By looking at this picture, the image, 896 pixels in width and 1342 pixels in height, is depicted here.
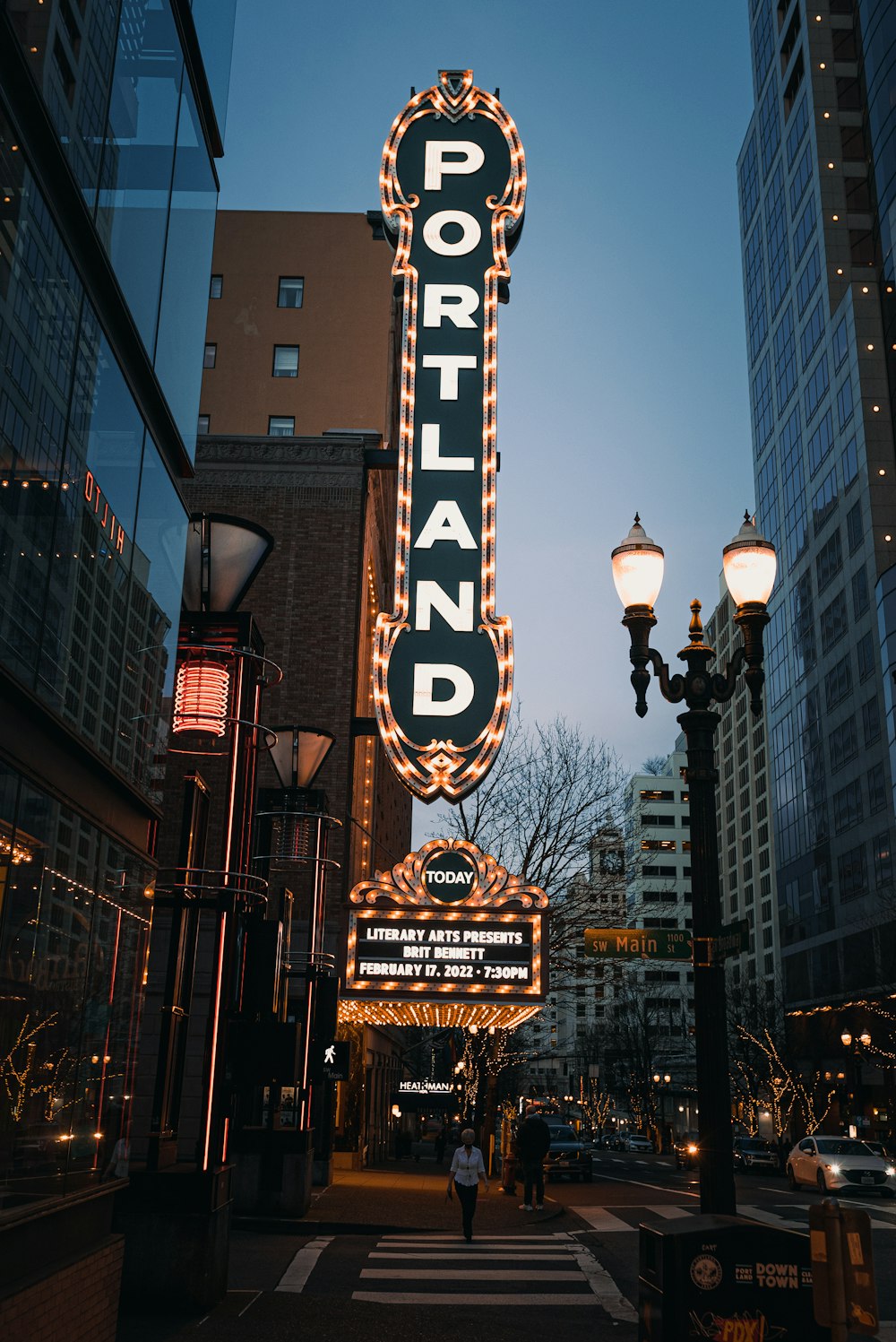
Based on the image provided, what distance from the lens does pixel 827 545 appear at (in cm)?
7950

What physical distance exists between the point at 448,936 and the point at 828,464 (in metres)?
67.6

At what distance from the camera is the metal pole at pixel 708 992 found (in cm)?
837

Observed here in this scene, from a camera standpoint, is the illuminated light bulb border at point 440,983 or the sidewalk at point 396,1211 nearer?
the sidewalk at point 396,1211

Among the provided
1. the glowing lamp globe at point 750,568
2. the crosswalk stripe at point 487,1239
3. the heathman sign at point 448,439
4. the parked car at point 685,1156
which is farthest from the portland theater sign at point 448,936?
the parked car at point 685,1156

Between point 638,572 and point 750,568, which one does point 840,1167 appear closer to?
point 750,568

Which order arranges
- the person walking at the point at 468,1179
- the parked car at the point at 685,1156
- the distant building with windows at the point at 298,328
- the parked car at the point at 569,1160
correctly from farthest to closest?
1. the parked car at the point at 685,1156
2. the distant building with windows at the point at 298,328
3. the parked car at the point at 569,1160
4. the person walking at the point at 468,1179

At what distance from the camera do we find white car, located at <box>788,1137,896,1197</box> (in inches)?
1053

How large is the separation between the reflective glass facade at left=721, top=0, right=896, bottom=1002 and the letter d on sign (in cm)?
4277

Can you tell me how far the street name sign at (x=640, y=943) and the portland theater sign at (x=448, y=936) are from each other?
25.3ft

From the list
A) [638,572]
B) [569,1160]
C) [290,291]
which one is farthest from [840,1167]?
[290,291]

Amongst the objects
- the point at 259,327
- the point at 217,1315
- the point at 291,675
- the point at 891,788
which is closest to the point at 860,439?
the point at 891,788

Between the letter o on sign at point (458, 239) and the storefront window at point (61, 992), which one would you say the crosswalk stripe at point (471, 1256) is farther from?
the letter o on sign at point (458, 239)

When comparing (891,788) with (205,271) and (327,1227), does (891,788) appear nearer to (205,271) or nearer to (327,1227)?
(327,1227)

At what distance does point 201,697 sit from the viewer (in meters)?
13.2
